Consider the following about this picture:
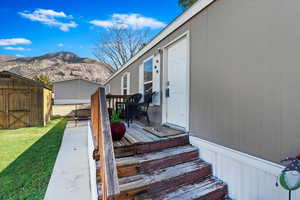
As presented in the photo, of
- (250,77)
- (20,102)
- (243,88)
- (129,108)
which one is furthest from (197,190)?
(20,102)

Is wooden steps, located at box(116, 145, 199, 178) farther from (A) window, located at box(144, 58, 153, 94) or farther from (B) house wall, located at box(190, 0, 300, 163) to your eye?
(A) window, located at box(144, 58, 153, 94)

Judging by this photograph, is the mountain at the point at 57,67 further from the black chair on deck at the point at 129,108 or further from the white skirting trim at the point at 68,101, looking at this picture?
the black chair on deck at the point at 129,108

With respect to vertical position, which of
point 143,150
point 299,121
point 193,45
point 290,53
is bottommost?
point 143,150

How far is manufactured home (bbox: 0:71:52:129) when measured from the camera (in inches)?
309

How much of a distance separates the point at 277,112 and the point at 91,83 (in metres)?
19.7

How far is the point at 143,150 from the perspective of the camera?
233cm

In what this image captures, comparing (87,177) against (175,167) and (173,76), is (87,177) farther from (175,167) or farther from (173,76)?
(173,76)

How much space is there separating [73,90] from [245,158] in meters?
19.8

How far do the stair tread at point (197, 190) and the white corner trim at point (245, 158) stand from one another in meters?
0.41

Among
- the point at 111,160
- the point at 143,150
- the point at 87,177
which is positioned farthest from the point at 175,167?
the point at 87,177

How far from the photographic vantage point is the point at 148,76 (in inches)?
186

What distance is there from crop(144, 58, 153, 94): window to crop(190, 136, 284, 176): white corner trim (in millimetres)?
2424

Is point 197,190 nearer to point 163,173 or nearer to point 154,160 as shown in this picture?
point 163,173

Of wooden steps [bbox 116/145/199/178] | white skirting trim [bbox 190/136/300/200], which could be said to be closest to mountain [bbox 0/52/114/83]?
wooden steps [bbox 116/145/199/178]
